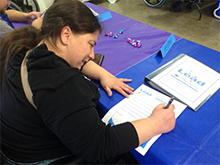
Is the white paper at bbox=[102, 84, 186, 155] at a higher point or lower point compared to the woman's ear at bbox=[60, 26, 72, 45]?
lower

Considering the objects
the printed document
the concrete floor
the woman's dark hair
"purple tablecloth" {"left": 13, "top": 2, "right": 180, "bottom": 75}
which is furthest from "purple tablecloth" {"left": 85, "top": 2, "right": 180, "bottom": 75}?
the concrete floor

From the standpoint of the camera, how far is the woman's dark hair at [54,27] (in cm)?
53

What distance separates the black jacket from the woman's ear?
3.1 inches

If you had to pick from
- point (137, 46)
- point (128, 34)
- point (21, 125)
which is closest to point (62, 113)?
point (21, 125)

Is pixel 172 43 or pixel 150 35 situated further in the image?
pixel 150 35

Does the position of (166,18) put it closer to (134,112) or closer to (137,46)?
(137,46)

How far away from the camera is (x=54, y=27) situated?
1.76 ft

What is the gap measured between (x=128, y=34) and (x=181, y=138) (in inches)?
31.6

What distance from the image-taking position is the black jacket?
0.39 m

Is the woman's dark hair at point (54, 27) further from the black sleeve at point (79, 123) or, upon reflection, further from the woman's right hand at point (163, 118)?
the woman's right hand at point (163, 118)

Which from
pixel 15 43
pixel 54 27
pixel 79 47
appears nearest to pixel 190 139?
pixel 79 47

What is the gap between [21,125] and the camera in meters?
0.46

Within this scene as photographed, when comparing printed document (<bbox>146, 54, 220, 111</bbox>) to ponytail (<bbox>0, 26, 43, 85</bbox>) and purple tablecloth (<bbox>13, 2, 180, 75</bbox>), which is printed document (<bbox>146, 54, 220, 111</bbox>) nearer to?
purple tablecloth (<bbox>13, 2, 180, 75</bbox>)

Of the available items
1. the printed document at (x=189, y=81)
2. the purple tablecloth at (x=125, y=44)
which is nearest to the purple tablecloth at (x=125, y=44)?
the purple tablecloth at (x=125, y=44)
